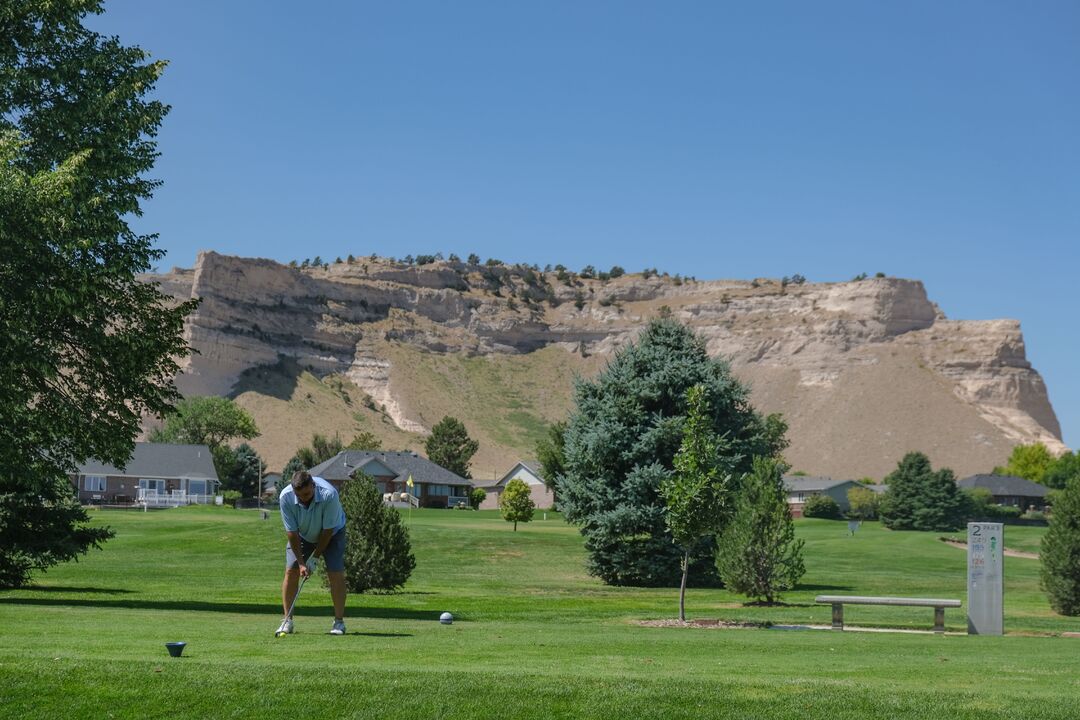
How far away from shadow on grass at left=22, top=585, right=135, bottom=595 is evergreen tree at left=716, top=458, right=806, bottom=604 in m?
16.0

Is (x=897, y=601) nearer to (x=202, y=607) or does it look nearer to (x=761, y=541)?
(x=761, y=541)

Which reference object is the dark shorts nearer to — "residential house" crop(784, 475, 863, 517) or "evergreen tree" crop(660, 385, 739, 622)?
"evergreen tree" crop(660, 385, 739, 622)

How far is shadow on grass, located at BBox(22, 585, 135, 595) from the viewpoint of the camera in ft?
94.9

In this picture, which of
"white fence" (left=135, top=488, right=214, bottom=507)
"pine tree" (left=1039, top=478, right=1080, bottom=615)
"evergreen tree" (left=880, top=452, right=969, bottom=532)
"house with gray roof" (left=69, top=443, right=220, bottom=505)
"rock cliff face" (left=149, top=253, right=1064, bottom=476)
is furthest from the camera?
"rock cliff face" (left=149, top=253, right=1064, bottom=476)

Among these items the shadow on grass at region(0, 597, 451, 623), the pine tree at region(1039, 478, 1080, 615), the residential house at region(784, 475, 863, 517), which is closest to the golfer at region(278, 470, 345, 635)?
the shadow on grass at region(0, 597, 451, 623)

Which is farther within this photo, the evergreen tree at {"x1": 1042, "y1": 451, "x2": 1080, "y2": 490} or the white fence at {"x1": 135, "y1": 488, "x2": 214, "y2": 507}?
the evergreen tree at {"x1": 1042, "y1": 451, "x2": 1080, "y2": 490}

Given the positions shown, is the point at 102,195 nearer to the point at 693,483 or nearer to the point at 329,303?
the point at 693,483

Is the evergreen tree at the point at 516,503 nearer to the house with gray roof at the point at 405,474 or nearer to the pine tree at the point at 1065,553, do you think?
the house with gray roof at the point at 405,474

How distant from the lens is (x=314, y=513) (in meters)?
12.6

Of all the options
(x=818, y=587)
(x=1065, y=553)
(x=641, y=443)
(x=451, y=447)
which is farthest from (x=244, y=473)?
(x=1065, y=553)

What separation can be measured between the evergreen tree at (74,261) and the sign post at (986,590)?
16.1 metres

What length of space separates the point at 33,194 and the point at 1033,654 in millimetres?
16694

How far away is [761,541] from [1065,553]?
7.91 metres

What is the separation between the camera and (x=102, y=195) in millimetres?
21641
